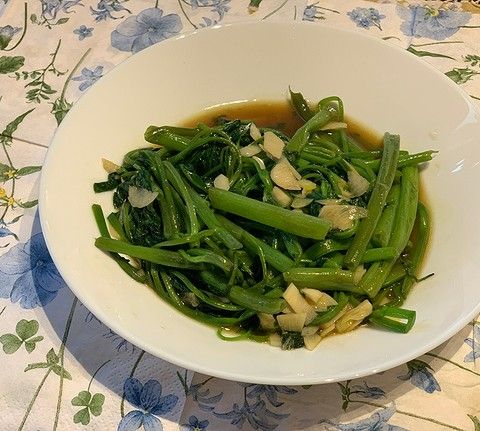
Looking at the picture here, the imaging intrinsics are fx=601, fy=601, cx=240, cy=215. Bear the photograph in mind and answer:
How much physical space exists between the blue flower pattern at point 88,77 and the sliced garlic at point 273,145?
949mm

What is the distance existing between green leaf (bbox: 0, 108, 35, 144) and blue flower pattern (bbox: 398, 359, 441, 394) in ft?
5.59

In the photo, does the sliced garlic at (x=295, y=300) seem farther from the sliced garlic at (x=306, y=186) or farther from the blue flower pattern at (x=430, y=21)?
the blue flower pattern at (x=430, y=21)

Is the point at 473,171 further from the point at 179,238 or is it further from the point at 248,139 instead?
the point at 179,238

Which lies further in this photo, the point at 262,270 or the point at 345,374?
the point at 262,270

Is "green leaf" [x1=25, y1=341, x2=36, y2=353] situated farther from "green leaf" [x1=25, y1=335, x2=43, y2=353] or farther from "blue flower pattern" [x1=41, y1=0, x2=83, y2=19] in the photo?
"blue flower pattern" [x1=41, y1=0, x2=83, y2=19]

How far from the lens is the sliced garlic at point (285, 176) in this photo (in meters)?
1.90

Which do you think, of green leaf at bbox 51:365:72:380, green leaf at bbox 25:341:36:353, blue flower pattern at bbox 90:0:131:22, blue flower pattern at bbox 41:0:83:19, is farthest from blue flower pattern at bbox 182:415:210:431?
blue flower pattern at bbox 41:0:83:19

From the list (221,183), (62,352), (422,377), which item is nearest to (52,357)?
(62,352)

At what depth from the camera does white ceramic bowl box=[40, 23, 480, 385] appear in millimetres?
1573

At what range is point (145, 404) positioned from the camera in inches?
66.9

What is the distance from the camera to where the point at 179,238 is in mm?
1812

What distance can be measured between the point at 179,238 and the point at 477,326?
962 mm

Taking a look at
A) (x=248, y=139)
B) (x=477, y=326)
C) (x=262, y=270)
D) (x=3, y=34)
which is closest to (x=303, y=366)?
(x=262, y=270)

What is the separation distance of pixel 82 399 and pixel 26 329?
31cm
